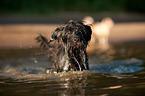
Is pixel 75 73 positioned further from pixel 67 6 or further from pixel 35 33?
pixel 67 6

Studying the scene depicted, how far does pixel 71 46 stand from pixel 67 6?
94.4ft

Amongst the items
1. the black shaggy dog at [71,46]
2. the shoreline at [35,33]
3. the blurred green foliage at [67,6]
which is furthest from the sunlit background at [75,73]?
the blurred green foliage at [67,6]

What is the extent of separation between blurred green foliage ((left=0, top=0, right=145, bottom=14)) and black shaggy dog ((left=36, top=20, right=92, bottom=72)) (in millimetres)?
23724

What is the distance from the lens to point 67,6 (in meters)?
32.7

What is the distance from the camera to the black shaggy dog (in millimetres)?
4293

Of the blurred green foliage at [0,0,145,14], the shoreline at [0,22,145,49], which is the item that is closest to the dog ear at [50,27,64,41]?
the shoreline at [0,22,145,49]

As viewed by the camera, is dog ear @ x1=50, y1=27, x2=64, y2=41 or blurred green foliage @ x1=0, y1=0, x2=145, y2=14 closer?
dog ear @ x1=50, y1=27, x2=64, y2=41

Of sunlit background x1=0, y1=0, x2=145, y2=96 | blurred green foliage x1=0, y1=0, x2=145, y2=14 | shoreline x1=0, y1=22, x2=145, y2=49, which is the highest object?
blurred green foliage x1=0, y1=0, x2=145, y2=14

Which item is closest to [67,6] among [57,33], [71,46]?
[57,33]

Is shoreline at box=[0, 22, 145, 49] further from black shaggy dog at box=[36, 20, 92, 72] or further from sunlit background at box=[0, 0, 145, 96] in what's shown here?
black shaggy dog at box=[36, 20, 92, 72]

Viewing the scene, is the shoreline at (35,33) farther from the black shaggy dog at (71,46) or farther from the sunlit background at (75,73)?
the black shaggy dog at (71,46)

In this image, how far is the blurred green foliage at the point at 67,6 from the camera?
29125mm

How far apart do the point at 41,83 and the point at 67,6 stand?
29.2m

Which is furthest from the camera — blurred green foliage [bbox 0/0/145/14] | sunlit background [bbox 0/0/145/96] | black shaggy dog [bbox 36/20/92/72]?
blurred green foliage [bbox 0/0/145/14]
